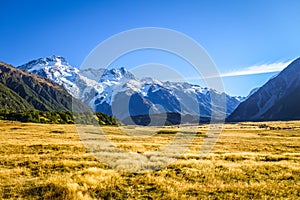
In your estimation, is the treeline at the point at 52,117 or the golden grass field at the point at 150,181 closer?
the golden grass field at the point at 150,181

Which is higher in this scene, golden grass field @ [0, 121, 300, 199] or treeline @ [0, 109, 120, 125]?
treeline @ [0, 109, 120, 125]

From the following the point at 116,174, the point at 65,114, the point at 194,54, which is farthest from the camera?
the point at 65,114

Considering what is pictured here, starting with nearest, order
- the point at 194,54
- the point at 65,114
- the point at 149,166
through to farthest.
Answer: the point at 149,166 < the point at 194,54 < the point at 65,114

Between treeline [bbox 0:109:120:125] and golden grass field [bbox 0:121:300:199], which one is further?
treeline [bbox 0:109:120:125]

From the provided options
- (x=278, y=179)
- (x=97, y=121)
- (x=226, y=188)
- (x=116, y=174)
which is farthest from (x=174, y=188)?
(x=97, y=121)

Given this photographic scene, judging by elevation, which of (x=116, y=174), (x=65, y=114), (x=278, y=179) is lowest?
(x=278, y=179)

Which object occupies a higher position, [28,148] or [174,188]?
[28,148]

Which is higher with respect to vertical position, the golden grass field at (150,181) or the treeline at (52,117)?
the treeline at (52,117)

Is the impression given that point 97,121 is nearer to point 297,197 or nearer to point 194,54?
point 194,54

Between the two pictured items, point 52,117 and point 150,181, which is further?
point 52,117

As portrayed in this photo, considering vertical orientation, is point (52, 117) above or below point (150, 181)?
above

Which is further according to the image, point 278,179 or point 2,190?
point 278,179

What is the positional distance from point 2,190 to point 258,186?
13940mm

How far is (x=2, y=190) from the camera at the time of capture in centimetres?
1603
